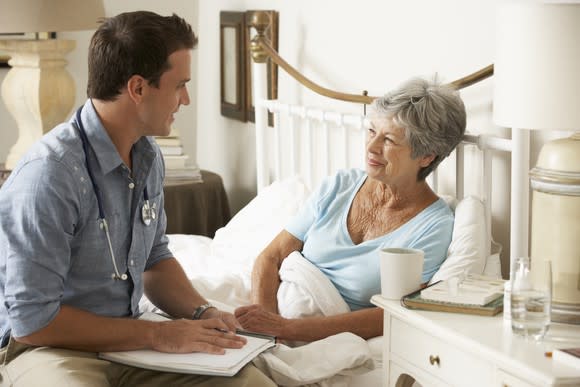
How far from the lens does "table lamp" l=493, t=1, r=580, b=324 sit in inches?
66.5

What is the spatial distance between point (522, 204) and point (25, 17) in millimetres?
1951

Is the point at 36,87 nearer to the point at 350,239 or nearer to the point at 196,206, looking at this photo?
the point at 196,206

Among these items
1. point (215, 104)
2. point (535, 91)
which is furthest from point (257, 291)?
point (215, 104)

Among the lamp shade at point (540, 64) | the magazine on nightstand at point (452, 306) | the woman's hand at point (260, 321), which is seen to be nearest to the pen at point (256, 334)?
the woman's hand at point (260, 321)

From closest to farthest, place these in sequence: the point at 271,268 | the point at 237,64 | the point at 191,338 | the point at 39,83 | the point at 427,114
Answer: the point at 191,338 → the point at 427,114 → the point at 271,268 → the point at 39,83 → the point at 237,64

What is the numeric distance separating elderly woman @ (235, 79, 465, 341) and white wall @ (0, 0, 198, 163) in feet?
7.46

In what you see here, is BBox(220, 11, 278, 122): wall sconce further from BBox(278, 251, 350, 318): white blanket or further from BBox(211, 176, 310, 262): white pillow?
BBox(278, 251, 350, 318): white blanket

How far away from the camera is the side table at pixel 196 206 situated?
3678mm

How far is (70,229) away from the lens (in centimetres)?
180

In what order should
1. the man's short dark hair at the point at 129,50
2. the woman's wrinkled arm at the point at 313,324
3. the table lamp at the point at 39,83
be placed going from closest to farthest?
1. the man's short dark hair at the point at 129,50
2. the woman's wrinkled arm at the point at 313,324
3. the table lamp at the point at 39,83

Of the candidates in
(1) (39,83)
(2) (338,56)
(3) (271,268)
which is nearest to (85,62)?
(1) (39,83)

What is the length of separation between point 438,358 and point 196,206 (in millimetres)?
2067

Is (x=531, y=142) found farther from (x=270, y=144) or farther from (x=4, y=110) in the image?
(x=4, y=110)

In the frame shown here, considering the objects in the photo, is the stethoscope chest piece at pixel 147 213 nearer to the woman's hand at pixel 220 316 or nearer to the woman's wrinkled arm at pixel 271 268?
the woman's hand at pixel 220 316
